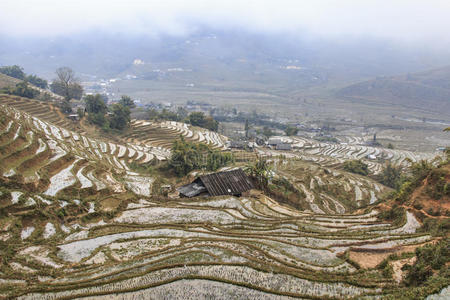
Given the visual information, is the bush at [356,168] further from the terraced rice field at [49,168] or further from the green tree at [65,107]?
the green tree at [65,107]

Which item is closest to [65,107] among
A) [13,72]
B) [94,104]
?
[94,104]

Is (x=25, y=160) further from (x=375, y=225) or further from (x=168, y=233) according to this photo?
(x=375, y=225)

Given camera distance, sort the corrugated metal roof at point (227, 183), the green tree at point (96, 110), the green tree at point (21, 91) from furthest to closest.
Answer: the green tree at point (96, 110)
the green tree at point (21, 91)
the corrugated metal roof at point (227, 183)

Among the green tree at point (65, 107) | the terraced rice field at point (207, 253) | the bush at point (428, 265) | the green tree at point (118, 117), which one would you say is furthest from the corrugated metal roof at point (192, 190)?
the green tree at point (65, 107)

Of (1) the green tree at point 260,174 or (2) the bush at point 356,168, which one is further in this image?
(2) the bush at point 356,168

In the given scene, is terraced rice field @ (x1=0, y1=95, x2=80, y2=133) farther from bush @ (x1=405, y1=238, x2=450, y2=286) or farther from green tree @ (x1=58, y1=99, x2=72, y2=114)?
bush @ (x1=405, y1=238, x2=450, y2=286)

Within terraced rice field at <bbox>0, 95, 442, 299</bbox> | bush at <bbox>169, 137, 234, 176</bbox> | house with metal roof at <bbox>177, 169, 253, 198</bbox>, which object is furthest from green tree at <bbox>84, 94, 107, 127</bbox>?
house with metal roof at <bbox>177, 169, 253, 198</bbox>
